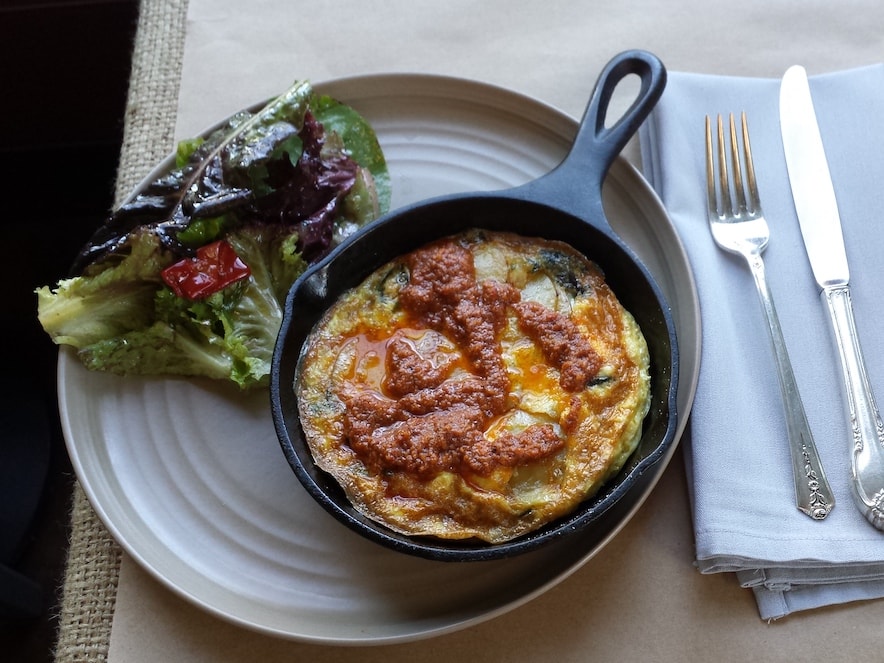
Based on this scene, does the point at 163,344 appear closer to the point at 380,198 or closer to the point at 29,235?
the point at 380,198

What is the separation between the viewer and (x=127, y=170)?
117 inches

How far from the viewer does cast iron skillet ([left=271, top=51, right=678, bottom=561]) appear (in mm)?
2049

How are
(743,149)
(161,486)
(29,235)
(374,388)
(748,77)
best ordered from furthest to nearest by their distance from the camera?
(29,235), (748,77), (743,149), (161,486), (374,388)

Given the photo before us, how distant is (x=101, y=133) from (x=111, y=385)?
6.93ft

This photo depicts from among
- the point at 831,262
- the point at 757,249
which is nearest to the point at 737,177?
the point at 757,249

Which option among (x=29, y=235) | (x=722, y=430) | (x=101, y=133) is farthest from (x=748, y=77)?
(x=29, y=235)

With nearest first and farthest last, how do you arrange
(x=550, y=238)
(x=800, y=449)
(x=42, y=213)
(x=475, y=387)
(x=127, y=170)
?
(x=475, y=387)
(x=800, y=449)
(x=550, y=238)
(x=127, y=170)
(x=42, y=213)

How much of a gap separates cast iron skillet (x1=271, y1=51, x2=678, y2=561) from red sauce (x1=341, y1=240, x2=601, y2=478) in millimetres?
136

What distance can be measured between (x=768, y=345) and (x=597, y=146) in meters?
0.86

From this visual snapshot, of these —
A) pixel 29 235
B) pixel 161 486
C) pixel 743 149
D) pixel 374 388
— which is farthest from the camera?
pixel 29 235

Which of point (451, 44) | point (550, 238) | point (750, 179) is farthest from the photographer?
point (451, 44)

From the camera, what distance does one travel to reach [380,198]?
9.01 ft

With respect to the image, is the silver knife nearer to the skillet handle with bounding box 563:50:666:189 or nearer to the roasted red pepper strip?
the skillet handle with bounding box 563:50:666:189

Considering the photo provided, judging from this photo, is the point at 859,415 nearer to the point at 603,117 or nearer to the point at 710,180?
the point at 710,180
